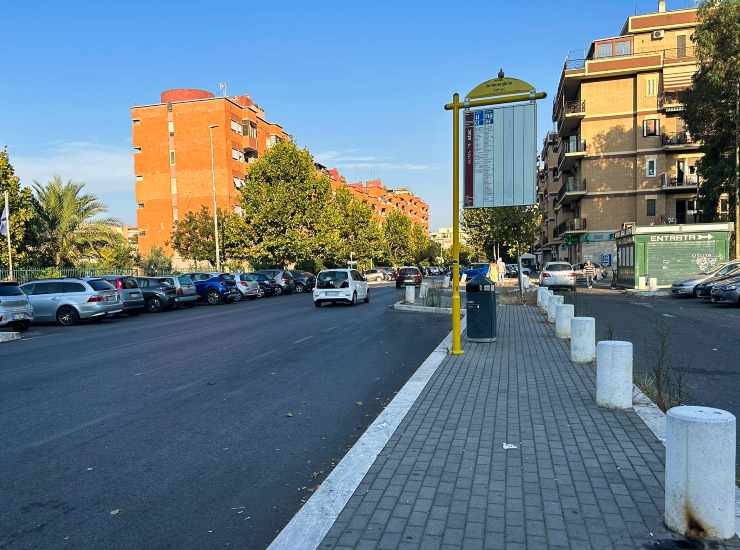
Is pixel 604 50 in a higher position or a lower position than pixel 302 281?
higher

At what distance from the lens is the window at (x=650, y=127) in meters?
46.4

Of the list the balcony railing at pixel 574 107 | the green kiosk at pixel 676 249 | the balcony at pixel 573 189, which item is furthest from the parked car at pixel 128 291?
the balcony railing at pixel 574 107

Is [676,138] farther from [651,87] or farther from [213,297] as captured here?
[213,297]

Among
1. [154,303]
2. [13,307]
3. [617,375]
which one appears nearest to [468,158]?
[617,375]

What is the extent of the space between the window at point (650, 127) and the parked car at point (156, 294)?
41.7 m

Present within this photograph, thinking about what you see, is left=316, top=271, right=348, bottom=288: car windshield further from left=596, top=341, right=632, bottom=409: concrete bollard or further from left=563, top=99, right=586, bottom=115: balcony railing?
left=563, top=99, right=586, bottom=115: balcony railing

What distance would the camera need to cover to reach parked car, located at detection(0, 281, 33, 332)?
620 inches

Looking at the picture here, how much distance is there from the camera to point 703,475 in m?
3.11

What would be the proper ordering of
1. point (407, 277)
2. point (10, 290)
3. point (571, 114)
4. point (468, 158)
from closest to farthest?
point (468, 158) → point (10, 290) → point (407, 277) → point (571, 114)

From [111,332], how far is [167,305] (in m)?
9.17

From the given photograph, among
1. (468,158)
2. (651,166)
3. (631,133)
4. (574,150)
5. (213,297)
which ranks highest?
(631,133)

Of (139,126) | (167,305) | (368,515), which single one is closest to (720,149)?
(167,305)

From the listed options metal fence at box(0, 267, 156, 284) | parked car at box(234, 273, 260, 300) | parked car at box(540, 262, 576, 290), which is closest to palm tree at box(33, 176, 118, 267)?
metal fence at box(0, 267, 156, 284)

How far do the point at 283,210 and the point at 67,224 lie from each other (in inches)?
Answer: 620
